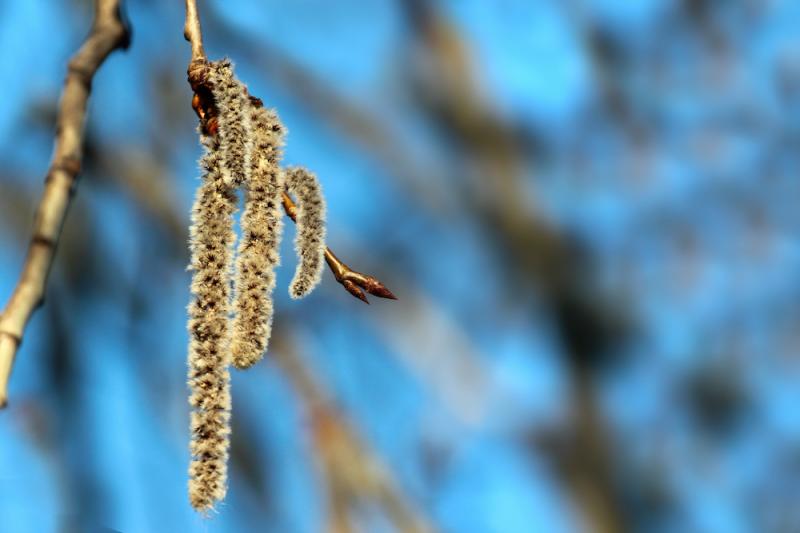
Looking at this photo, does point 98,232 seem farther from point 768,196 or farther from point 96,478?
point 768,196

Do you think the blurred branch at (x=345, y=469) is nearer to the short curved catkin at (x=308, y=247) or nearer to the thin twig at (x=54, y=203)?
the short curved catkin at (x=308, y=247)

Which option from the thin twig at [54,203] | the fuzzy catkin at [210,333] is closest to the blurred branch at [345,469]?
the fuzzy catkin at [210,333]

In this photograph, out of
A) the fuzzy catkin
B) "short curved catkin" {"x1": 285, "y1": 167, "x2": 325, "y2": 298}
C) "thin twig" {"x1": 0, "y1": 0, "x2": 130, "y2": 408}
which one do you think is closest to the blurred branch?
"short curved catkin" {"x1": 285, "y1": 167, "x2": 325, "y2": 298}

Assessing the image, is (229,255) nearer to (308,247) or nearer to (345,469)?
(308,247)

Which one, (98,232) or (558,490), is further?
Answer: (98,232)

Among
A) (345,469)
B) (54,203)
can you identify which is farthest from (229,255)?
(345,469)

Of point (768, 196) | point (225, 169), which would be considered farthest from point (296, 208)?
point (768, 196)

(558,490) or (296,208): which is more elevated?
(558,490)
